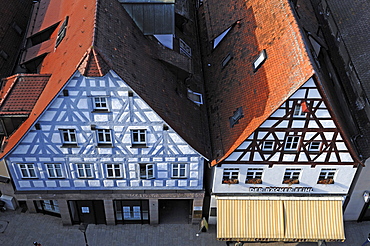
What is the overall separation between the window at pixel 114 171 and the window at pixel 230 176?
6916 mm

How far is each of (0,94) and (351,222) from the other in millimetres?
27199

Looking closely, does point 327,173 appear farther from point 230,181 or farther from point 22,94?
point 22,94

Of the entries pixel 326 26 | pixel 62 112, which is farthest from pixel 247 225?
pixel 326 26

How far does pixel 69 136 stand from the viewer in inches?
1056

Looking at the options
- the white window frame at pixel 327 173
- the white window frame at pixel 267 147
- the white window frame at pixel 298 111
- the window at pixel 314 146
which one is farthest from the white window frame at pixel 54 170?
the white window frame at pixel 327 173

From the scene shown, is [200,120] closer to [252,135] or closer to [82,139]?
[252,135]

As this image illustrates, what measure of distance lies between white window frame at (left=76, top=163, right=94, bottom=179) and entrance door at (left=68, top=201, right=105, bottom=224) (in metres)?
3.44

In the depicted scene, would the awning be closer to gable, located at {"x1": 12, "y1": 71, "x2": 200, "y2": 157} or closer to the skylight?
gable, located at {"x1": 12, "y1": 71, "x2": 200, "y2": 157}

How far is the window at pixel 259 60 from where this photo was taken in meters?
28.1

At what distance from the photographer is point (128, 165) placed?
28.7m

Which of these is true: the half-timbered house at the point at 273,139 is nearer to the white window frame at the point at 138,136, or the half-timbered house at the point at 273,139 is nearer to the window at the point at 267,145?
the window at the point at 267,145

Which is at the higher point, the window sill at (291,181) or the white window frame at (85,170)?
the white window frame at (85,170)

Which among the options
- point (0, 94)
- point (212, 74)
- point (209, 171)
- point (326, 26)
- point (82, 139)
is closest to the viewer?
point (82, 139)

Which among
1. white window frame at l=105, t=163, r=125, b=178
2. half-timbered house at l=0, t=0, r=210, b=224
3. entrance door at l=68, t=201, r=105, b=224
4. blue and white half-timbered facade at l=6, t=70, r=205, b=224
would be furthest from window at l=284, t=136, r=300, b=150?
entrance door at l=68, t=201, r=105, b=224
